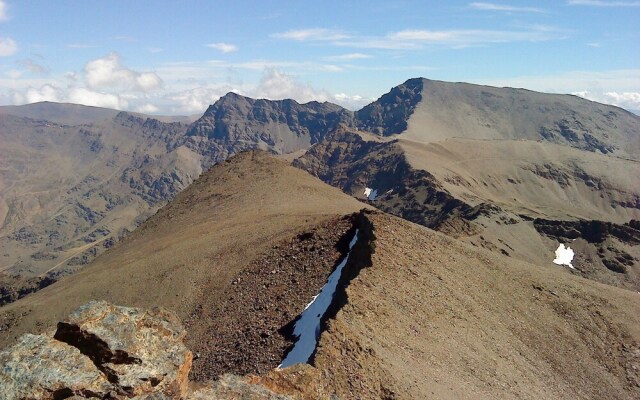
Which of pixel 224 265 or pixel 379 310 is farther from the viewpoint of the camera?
pixel 224 265

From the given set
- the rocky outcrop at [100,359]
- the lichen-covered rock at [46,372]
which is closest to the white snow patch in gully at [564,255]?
the rocky outcrop at [100,359]

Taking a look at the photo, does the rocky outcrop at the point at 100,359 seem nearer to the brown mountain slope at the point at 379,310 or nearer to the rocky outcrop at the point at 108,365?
the rocky outcrop at the point at 108,365

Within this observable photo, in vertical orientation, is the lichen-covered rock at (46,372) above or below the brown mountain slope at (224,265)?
above

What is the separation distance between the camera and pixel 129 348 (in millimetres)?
19484

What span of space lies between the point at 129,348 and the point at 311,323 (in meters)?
24.7

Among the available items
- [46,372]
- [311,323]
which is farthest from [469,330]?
[46,372]

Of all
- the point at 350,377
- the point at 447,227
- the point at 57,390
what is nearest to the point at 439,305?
the point at 350,377

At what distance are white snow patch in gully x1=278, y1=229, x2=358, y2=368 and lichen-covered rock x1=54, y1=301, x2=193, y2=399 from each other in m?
13.3

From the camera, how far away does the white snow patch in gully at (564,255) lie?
14738cm

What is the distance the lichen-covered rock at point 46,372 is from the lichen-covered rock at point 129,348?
1.54 ft

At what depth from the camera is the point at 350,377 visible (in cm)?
2931

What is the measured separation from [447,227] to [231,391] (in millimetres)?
113475

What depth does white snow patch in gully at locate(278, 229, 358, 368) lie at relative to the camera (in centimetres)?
3644

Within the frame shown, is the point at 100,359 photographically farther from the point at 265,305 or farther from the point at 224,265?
the point at 224,265
